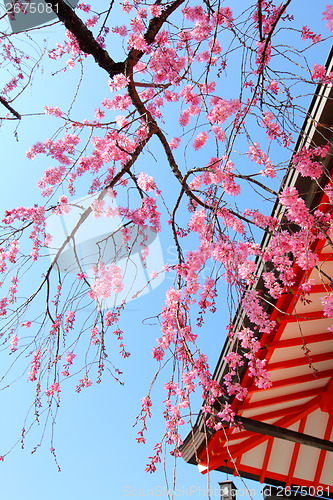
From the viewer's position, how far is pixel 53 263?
2.94 meters

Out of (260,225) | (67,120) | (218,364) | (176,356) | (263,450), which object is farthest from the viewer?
(263,450)

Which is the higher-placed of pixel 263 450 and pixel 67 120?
pixel 67 120

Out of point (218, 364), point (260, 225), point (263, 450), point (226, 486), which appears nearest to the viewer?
point (260, 225)

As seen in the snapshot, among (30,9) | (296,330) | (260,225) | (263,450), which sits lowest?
(263,450)

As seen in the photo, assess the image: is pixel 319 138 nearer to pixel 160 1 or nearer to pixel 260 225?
pixel 260 225

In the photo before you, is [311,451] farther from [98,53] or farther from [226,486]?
[98,53]

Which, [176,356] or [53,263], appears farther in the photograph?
[53,263]

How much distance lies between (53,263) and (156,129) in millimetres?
1316

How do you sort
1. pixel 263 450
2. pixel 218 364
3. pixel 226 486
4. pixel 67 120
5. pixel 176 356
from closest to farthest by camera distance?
pixel 176 356, pixel 67 120, pixel 218 364, pixel 226 486, pixel 263 450

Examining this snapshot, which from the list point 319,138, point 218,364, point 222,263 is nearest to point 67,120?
point 222,263

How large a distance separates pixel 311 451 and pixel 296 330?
224cm

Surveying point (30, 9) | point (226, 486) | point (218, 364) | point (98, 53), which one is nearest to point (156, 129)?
point (98, 53)

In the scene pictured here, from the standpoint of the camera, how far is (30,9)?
10.6ft

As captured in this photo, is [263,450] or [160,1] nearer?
[160,1]
